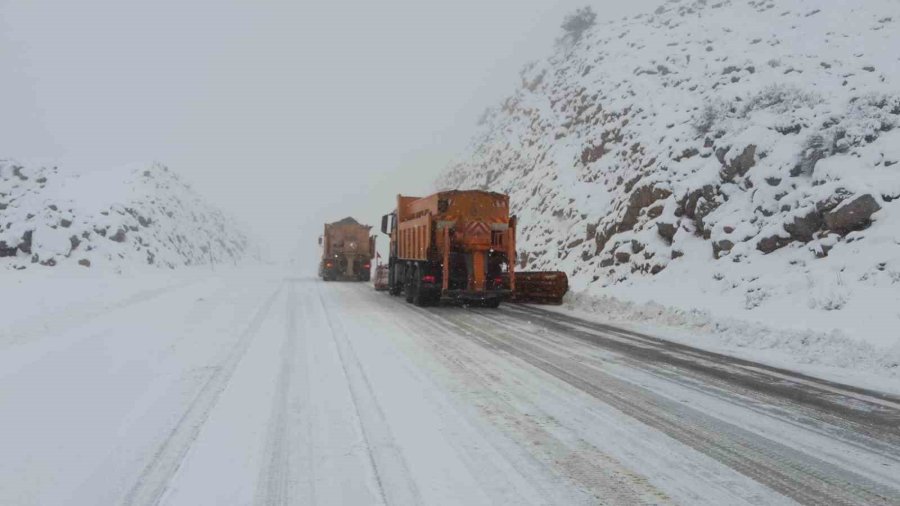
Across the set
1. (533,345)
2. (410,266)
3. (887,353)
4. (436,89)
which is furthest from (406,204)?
(436,89)

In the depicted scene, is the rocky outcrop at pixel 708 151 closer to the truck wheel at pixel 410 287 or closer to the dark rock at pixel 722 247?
the dark rock at pixel 722 247

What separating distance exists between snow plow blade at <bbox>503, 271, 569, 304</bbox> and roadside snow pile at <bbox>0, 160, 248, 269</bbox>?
23.9 meters

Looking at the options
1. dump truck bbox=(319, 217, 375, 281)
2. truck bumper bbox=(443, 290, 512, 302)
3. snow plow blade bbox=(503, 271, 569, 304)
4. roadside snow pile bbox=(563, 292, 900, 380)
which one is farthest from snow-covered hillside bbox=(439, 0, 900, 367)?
dump truck bbox=(319, 217, 375, 281)

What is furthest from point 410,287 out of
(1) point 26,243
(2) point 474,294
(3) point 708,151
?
(1) point 26,243

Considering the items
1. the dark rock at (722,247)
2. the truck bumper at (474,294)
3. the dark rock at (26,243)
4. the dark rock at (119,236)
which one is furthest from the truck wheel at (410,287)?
the dark rock at (26,243)

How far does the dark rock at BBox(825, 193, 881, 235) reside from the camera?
13.3 m

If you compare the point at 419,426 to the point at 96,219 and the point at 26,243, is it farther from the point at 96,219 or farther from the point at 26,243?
the point at 96,219

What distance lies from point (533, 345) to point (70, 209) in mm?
34148

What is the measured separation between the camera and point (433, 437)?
Answer: 183 inches

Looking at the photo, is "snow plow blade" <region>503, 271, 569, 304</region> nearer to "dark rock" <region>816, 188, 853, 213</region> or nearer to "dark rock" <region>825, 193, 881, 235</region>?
"dark rock" <region>816, 188, 853, 213</region>

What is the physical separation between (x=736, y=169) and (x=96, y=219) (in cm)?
3426

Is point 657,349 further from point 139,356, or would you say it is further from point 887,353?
point 139,356

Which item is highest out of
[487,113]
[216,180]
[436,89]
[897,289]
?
[436,89]

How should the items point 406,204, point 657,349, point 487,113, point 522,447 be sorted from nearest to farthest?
1. point 522,447
2. point 657,349
3. point 406,204
4. point 487,113
